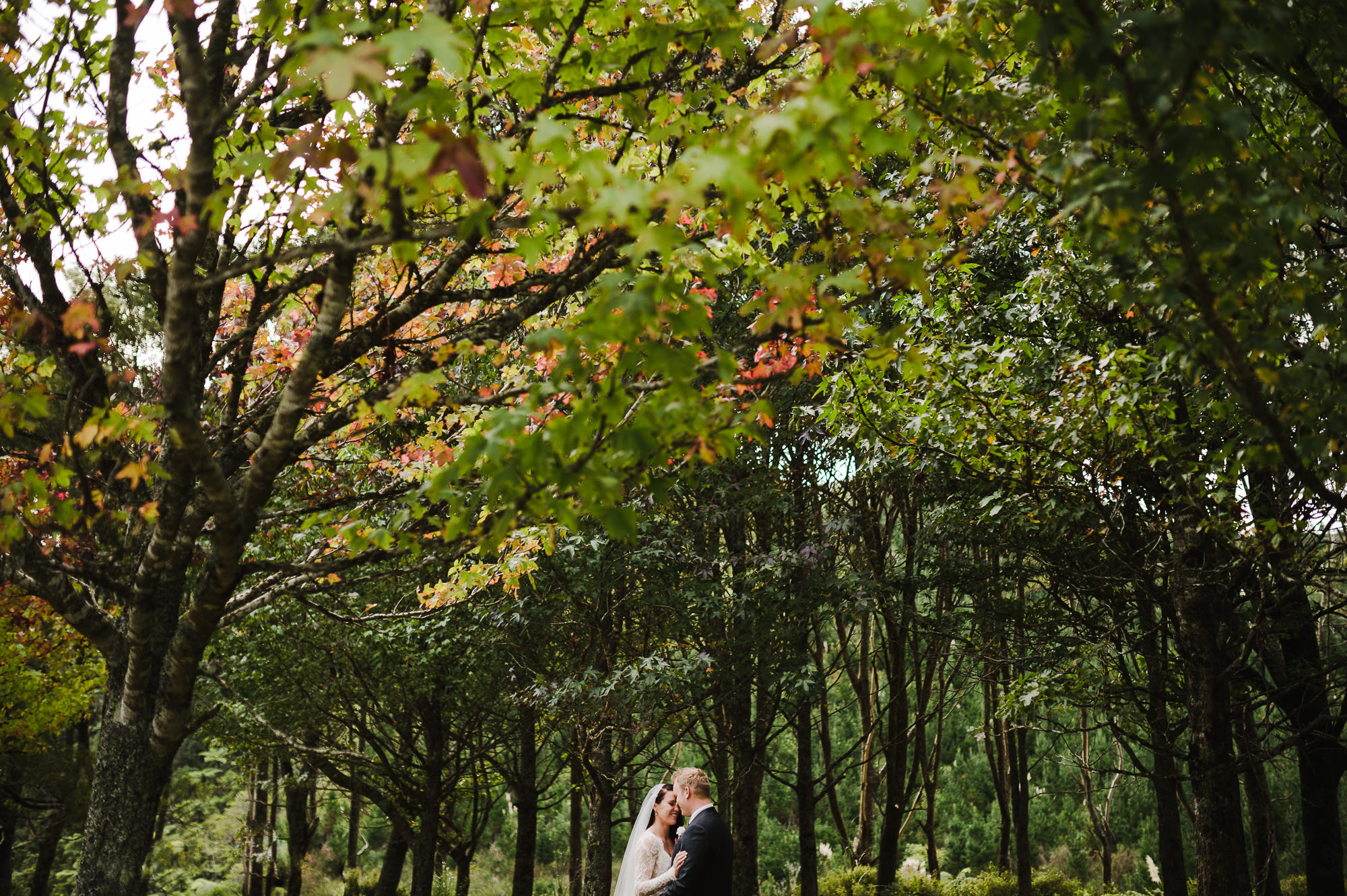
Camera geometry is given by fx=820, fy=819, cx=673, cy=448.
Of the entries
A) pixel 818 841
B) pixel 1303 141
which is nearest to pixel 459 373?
pixel 1303 141

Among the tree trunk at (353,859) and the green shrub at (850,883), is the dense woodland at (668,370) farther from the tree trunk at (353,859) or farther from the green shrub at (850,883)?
the tree trunk at (353,859)

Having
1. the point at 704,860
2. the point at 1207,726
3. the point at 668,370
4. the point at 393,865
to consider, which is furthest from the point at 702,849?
the point at 393,865

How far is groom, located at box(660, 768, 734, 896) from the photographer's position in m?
5.96

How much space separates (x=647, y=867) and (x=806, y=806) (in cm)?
665

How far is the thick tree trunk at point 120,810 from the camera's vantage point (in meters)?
4.08

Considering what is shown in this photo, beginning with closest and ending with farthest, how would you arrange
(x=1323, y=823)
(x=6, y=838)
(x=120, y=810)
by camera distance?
(x=120, y=810) → (x=1323, y=823) → (x=6, y=838)

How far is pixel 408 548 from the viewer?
340 cm

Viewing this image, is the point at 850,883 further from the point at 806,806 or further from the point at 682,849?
the point at 682,849

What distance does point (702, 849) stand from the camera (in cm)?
604

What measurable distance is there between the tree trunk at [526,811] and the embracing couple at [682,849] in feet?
20.6

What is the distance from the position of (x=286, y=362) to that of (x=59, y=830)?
1695cm

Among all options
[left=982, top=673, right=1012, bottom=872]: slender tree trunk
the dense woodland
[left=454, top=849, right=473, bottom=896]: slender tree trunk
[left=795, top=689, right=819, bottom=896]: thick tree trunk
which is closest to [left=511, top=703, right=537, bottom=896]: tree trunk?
the dense woodland

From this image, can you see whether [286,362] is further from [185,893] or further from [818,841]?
[818,841]

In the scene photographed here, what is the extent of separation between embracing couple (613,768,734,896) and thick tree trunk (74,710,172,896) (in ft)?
11.4
